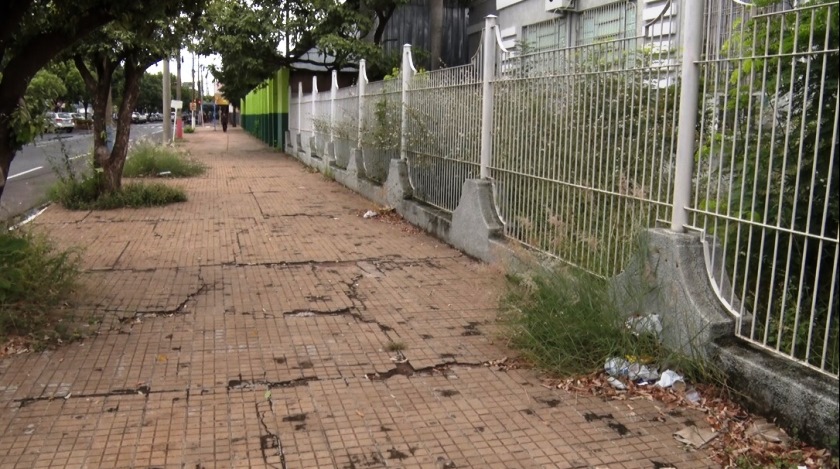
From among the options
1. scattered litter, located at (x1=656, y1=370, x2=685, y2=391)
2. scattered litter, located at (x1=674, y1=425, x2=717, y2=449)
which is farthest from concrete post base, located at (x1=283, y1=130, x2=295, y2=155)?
scattered litter, located at (x1=674, y1=425, x2=717, y2=449)

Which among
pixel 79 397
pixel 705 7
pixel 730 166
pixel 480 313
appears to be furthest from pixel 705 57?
pixel 79 397

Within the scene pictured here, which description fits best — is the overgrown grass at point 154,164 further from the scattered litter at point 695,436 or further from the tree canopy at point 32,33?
the scattered litter at point 695,436

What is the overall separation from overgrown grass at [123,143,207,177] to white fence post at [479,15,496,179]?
1162 cm

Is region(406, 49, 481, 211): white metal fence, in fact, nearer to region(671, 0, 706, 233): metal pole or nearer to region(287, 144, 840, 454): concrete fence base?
region(287, 144, 840, 454): concrete fence base

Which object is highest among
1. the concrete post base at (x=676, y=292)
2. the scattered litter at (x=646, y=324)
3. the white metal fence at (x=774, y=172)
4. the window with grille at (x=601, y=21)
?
the window with grille at (x=601, y=21)

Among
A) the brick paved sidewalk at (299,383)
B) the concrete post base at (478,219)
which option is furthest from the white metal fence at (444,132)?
the brick paved sidewalk at (299,383)

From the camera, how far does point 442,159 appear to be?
10336 mm

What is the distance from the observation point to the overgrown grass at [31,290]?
5.65 m

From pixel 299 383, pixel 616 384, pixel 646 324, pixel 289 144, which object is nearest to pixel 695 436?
pixel 616 384

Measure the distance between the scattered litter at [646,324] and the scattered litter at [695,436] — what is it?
89 centimetres

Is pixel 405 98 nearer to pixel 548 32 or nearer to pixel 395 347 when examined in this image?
pixel 548 32

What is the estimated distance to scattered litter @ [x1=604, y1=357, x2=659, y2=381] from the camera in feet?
15.9

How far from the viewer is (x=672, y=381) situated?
4.71 m

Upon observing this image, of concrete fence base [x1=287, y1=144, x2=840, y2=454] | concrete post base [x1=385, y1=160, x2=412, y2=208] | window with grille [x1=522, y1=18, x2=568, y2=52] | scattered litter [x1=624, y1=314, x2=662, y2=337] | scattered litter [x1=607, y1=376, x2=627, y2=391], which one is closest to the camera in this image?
concrete fence base [x1=287, y1=144, x2=840, y2=454]
